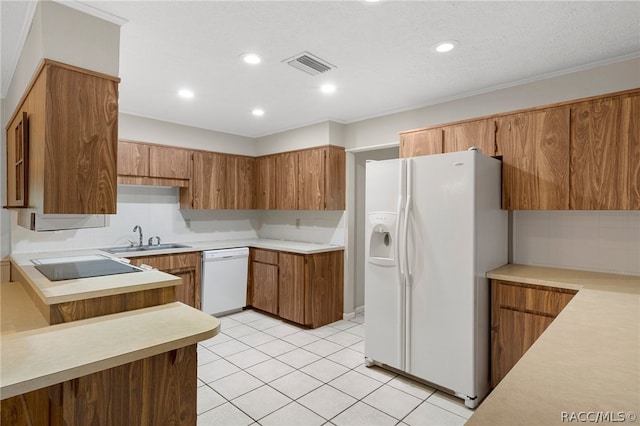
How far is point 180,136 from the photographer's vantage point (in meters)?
4.52

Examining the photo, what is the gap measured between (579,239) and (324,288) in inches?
100

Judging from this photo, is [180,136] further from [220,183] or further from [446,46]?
[446,46]

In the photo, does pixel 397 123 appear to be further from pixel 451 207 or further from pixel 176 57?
pixel 176 57

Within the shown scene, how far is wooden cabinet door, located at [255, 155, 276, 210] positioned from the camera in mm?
4938

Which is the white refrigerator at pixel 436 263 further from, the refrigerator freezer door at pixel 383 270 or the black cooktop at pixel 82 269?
the black cooktop at pixel 82 269

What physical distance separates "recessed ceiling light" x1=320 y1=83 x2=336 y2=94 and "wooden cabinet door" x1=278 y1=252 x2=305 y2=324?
185 cm

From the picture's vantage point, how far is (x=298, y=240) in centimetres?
498

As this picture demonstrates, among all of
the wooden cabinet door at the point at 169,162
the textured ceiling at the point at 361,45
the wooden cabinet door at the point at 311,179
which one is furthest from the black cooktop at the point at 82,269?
the wooden cabinet door at the point at 311,179

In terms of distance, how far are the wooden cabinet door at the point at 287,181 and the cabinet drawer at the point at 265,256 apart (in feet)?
2.14

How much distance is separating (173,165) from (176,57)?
2.07m

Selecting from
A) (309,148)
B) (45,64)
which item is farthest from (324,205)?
(45,64)

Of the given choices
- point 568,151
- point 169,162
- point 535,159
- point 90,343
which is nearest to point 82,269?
point 90,343

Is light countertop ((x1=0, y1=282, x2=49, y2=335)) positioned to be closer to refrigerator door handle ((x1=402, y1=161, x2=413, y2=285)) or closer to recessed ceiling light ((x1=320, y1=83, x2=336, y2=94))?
refrigerator door handle ((x1=402, y1=161, x2=413, y2=285))

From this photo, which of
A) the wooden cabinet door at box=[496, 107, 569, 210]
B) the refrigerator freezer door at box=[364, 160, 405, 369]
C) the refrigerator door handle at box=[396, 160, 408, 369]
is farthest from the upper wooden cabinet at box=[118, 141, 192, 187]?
the wooden cabinet door at box=[496, 107, 569, 210]
